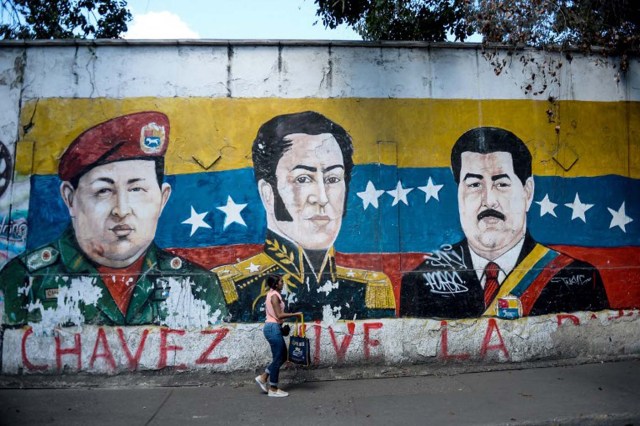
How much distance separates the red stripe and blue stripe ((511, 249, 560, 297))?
0.13 feet

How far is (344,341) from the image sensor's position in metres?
6.53

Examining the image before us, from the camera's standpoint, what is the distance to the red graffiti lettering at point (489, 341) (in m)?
6.68

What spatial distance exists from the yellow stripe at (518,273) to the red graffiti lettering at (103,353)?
502cm

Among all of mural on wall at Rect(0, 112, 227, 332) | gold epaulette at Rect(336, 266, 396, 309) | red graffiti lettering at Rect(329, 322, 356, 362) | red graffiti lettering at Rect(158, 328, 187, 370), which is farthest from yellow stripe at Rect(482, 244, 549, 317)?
red graffiti lettering at Rect(158, 328, 187, 370)

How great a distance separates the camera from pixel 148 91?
6.73 metres

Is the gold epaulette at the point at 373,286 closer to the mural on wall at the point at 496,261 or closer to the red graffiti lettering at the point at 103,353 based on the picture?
the mural on wall at the point at 496,261

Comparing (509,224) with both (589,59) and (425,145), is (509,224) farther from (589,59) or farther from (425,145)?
(589,59)

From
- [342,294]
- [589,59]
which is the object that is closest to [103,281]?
[342,294]

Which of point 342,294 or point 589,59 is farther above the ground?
point 589,59

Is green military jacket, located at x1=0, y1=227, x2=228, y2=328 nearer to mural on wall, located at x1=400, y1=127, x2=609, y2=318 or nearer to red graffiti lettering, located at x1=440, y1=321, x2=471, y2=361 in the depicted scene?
mural on wall, located at x1=400, y1=127, x2=609, y2=318

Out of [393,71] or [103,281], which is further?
[393,71]

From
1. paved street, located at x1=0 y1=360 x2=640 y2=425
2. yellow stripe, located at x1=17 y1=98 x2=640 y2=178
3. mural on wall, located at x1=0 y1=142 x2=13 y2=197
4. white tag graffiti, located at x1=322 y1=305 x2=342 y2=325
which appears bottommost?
paved street, located at x1=0 y1=360 x2=640 y2=425

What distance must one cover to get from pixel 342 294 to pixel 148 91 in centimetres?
384

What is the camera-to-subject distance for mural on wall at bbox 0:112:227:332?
6.43 metres
